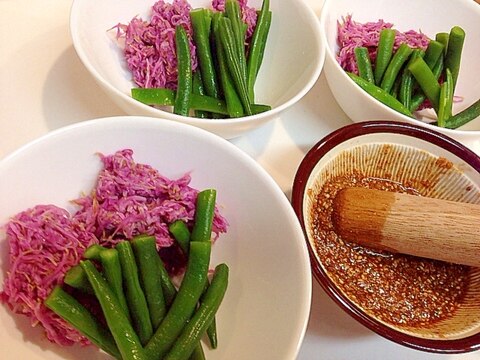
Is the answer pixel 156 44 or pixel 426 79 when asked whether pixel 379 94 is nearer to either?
pixel 426 79

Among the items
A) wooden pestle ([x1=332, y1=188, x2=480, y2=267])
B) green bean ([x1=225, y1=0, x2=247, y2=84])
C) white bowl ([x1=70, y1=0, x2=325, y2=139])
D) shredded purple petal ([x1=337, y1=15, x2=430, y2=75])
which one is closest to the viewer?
wooden pestle ([x1=332, y1=188, x2=480, y2=267])

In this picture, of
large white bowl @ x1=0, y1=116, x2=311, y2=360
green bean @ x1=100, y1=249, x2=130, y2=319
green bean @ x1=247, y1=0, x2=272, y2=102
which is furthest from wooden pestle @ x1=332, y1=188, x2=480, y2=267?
green bean @ x1=100, y1=249, x2=130, y2=319

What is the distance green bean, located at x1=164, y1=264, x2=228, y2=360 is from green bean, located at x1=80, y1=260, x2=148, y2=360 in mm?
75

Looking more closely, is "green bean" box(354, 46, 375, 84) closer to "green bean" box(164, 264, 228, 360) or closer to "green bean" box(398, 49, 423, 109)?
"green bean" box(398, 49, 423, 109)

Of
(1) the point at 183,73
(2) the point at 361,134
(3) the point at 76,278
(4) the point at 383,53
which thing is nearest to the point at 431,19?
(4) the point at 383,53

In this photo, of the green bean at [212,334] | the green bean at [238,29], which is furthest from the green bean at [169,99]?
the green bean at [212,334]

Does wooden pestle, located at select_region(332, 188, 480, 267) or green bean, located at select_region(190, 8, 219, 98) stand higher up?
green bean, located at select_region(190, 8, 219, 98)

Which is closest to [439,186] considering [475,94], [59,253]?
[475,94]

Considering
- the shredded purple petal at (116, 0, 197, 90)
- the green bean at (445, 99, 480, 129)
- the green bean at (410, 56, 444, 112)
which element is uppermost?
the shredded purple petal at (116, 0, 197, 90)

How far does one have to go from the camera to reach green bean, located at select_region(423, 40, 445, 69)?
1936 mm

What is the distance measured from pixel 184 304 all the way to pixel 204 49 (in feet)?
3.08

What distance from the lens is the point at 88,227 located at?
130 cm

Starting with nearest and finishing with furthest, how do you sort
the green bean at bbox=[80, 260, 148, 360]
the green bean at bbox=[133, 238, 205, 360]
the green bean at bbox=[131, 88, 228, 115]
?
the green bean at bbox=[80, 260, 148, 360]
the green bean at bbox=[133, 238, 205, 360]
the green bean at bbox=[131, 88, 228, 115]

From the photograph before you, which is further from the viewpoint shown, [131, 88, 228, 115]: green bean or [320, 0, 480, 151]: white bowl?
[320, 0, 480, 151]: white bowl
